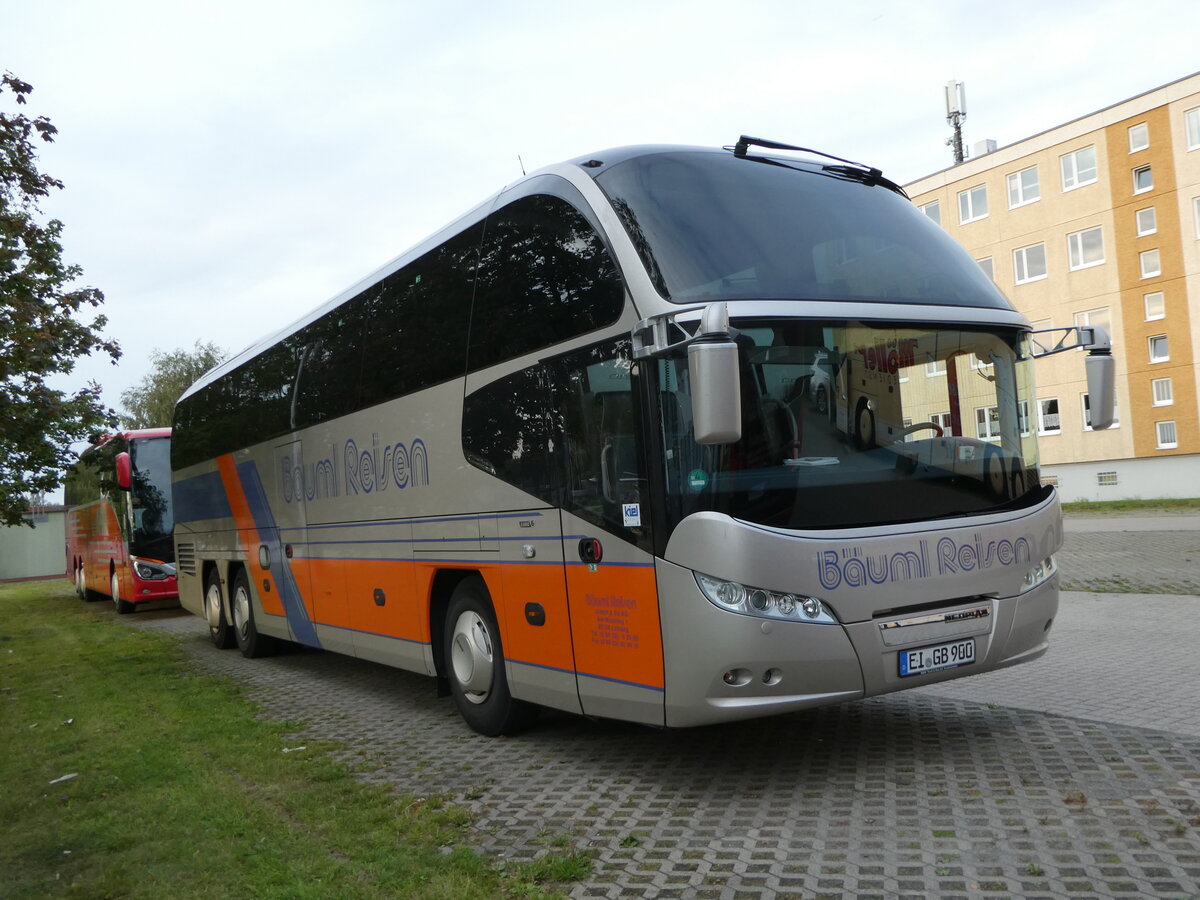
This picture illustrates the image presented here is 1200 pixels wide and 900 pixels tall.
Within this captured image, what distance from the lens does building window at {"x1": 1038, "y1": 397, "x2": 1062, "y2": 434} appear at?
4378 cm

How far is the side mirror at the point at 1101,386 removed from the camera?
659cm

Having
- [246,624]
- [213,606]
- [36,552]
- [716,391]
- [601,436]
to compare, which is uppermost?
[716,391]

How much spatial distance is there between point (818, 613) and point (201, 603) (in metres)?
12.0

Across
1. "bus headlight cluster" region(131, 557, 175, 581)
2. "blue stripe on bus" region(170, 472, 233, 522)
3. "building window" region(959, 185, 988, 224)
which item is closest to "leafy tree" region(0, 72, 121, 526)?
"blue stripe on bus" region(170, 472, 233, 522)

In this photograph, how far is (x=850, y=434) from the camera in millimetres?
5699

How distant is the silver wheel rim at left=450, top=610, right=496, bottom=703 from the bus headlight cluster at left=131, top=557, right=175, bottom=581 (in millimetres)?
16038

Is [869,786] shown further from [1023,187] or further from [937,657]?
[1023,187]

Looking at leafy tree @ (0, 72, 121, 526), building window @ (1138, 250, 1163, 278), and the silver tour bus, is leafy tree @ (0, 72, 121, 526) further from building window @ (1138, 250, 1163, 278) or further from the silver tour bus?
building window @ (1138, 250, 1163, 278)

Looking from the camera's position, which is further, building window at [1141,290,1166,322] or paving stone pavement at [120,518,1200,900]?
building window at [1141,290,1166,322]

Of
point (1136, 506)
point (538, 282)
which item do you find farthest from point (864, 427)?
point (1136, 506)


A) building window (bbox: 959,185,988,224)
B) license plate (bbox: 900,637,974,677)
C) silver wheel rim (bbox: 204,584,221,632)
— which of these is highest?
building window (bbox: 959,185,988,224)

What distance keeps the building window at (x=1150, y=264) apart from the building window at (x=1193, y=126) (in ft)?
12.9

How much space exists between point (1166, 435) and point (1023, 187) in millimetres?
11623

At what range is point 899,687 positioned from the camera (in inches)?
224
